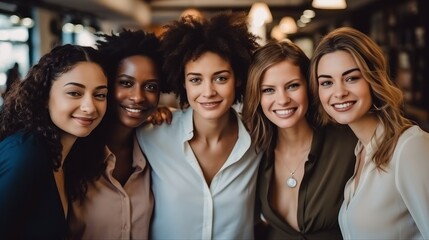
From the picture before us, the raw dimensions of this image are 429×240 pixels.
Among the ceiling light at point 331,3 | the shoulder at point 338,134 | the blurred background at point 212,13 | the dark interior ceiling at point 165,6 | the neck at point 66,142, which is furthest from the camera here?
the dark interior ceiling at point 165,6

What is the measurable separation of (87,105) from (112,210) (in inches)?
23.0

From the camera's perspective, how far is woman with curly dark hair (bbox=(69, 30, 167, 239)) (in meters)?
2.16

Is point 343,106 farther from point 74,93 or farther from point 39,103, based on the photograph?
point 39,103

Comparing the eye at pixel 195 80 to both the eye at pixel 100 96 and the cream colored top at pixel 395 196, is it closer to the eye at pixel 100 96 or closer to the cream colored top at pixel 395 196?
the eye at pixel 100 96

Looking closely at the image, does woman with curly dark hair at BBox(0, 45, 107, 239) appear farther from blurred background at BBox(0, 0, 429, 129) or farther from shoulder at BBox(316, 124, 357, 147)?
blurred background at BBox(0, 0, 429, 129)

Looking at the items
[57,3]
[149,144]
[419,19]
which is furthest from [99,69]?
[419,19]

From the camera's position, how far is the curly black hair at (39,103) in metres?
1.81

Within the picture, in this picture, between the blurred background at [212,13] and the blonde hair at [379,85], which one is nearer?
the blonde hair at [379,85]

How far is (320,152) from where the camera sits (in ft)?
7.44

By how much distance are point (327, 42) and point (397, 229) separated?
86 cm

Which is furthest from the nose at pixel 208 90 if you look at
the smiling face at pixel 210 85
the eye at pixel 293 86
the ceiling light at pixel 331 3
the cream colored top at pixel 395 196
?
Answer: the ceiling light at pixel 331 3

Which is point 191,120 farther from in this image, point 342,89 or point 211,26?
point 342,89

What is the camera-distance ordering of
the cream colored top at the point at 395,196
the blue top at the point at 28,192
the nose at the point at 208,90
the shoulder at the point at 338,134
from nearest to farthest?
the blue top at the point at 28,192 → the cream colored top at the point at 395,196 → the nose at the point at 208,90 → the shoulder at the point at 338,134

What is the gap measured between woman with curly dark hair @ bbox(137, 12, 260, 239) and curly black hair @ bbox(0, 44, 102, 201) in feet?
1.79
